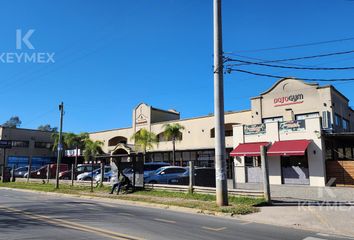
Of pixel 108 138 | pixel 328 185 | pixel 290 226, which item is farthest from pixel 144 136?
pixel 290 226

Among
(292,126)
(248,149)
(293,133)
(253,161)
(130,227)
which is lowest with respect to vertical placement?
(130,227)

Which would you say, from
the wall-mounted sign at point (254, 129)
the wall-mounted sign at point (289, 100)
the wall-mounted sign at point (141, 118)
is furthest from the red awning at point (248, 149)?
the wall-mounted sign at point (141, 118)

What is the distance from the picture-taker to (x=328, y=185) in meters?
27.5

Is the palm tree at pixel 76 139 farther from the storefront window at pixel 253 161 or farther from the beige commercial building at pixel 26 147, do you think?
the storefront window at pixel 253 161

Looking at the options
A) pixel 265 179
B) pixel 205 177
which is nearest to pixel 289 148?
pixel 205 177

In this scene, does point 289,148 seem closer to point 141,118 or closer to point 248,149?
point 248,149

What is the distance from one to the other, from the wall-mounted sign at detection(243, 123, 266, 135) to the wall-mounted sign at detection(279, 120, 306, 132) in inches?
63.1

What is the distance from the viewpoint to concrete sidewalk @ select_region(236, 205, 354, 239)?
10.9 meters

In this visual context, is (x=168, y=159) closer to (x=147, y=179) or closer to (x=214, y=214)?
(x=147, y=179)

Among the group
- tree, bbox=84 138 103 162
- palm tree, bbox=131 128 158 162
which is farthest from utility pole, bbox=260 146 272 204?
tree, bbox=84 138 103 162

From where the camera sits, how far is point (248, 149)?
101ft

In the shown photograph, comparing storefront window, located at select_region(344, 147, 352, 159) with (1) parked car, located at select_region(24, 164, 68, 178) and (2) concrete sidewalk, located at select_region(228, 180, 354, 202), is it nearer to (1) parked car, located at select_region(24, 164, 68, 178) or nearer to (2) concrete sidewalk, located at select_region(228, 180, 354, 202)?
(2) concrete sidewalk, located at select_region(228, 180, 354, 202)

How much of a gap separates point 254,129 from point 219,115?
16.8 meters

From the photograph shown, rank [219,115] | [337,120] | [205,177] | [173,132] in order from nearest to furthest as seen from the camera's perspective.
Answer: [219,115]
[205,177]
[337,120]
[173,132]
